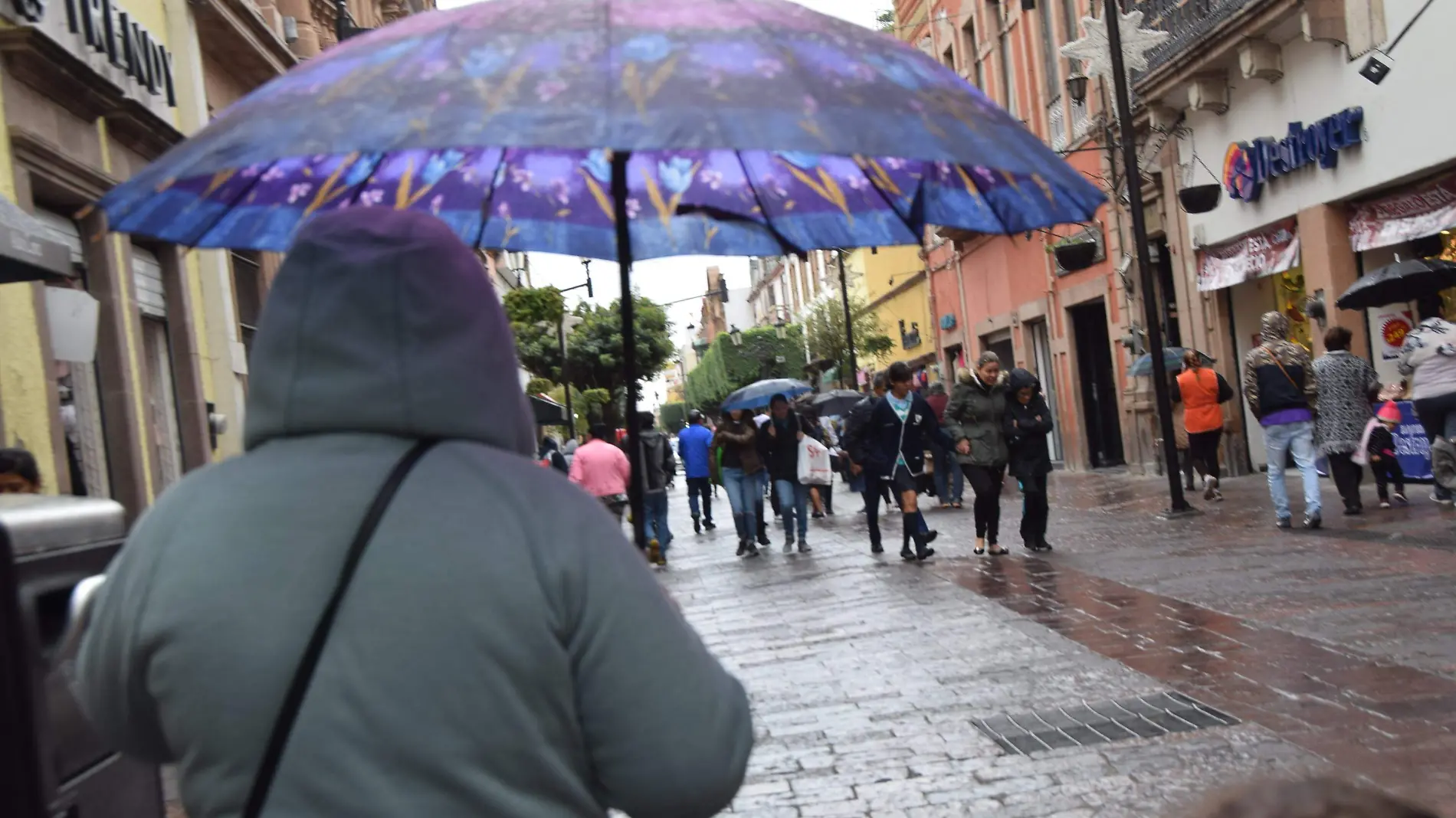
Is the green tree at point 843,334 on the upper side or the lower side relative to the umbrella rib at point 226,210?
upper

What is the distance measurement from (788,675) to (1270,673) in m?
2.50

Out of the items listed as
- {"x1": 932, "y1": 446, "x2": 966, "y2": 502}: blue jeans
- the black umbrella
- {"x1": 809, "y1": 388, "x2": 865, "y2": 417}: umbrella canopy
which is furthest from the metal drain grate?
{"x1": 809, "y1": 388, "x2": 865, "y2": 417}: umbrella canopy

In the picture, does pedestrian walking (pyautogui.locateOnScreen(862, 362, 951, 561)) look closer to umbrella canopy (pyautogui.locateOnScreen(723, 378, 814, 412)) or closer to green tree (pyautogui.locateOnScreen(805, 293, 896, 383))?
umbrella canopy (pyautogui.locateOnScreen(723, 378, 814, 412))

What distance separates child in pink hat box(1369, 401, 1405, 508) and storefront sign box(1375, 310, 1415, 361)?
115 inches

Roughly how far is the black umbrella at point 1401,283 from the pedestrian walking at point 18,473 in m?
11.8

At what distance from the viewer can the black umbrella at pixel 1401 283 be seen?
44.9 feet

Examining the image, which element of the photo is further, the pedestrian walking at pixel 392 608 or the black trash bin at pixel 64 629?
the black trash bin at pixel 64 629

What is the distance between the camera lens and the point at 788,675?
7.94 metres

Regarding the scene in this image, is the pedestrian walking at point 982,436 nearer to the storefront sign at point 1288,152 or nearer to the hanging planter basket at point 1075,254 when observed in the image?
the storefront sign at point 1288,152

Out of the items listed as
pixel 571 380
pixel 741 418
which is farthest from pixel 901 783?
pixel 571 380

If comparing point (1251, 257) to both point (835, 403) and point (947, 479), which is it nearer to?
point (947, 479)

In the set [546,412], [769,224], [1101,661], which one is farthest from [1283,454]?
[546,412]

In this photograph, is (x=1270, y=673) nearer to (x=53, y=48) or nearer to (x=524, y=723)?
(x=524, y=723)

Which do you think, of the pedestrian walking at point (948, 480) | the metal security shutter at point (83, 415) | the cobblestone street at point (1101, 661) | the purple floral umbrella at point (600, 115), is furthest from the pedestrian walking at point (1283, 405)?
the metal security shutter at point (83, 415)
